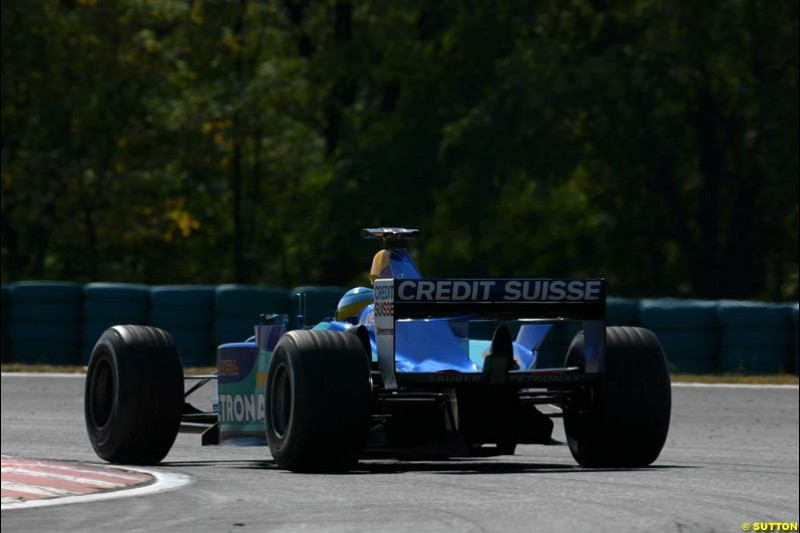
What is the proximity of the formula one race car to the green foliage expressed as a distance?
1473 cm

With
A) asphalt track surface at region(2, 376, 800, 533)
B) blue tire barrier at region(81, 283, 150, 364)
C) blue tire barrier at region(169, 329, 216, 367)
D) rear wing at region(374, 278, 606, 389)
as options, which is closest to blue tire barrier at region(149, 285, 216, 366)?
blue tire barrier at region(169, 329, 216, 367)

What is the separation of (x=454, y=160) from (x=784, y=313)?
980cm

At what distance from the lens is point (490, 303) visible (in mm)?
9531

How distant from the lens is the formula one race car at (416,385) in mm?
9094

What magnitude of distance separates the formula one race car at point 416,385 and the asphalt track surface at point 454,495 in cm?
19

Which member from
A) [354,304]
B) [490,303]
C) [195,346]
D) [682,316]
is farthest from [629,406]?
[195,346]

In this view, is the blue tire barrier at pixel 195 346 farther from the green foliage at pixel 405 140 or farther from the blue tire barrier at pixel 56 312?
the green foliage at pixel 405 140

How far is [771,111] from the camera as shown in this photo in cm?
2423

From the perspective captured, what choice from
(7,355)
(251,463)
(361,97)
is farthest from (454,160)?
(251,463)

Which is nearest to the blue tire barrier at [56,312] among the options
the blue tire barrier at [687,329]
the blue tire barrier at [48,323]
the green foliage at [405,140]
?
the blue tire barrier at [48,323]

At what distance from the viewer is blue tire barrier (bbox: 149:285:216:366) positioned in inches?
736

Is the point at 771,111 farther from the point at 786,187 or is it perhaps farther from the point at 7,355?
the point at 7,355

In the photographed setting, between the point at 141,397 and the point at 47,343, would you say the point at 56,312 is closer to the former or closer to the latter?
the point at 47,343

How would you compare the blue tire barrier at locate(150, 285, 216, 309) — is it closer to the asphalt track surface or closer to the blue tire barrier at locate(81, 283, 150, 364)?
the blue tire barrier at locate(81, 283, 150, 364)
